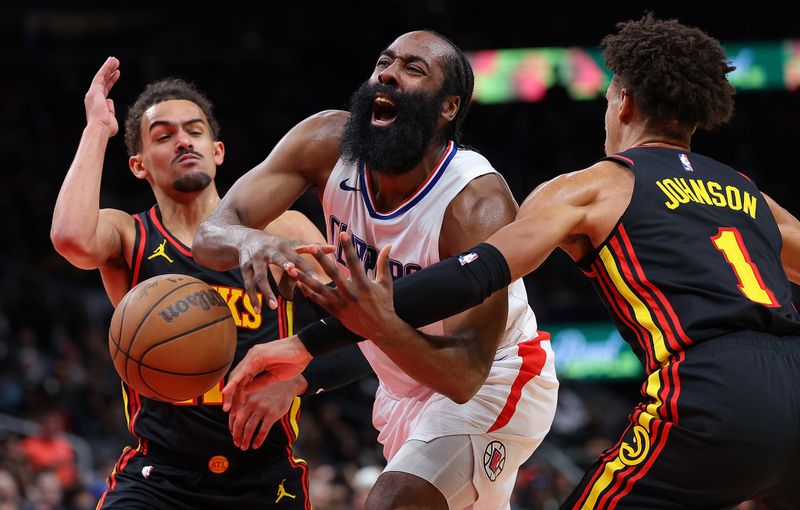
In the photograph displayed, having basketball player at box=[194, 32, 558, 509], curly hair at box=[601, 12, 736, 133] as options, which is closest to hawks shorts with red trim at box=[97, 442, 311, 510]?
basketball player at box=[194, 32, 558, 509]

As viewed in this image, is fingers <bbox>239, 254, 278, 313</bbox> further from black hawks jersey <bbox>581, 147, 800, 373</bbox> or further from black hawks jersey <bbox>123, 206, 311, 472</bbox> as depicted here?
black hawks jersey <bbox>581, 147, 800, 373</bbox>

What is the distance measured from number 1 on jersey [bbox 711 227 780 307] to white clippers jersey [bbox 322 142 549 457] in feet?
3.30

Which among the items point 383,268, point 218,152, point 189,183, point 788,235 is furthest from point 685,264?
point 218,152

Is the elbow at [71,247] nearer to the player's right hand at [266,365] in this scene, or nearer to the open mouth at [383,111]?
the player's right hand at [266,365]

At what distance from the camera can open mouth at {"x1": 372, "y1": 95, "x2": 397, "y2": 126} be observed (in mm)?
4094

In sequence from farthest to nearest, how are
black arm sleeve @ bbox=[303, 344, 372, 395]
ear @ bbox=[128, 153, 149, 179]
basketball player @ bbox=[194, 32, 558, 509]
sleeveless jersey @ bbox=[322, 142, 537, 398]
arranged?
ear @ bbox=[128, 153, 149, 179] < black arm sleeve @ bbox=[303, 344, 372, 395] < sleeveless jersey @ bbox=[322, 142, 537, 398] < basketball player @ bbox=[194, 32, 558, 509]

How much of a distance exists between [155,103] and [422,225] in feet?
5.58

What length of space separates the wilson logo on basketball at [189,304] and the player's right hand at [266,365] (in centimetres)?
34

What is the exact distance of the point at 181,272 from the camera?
4.51 m

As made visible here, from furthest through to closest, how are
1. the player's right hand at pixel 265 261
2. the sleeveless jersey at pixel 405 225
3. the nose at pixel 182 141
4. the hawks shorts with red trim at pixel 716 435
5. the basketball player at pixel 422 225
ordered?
the nose at pixel 182 141 → the sleeveless jersey at pixel 405 225 → the basketball player at pixel 422 225 → the player's right hand at pixel 265 261 → the hawks shorts with red trim at pixel 716 435

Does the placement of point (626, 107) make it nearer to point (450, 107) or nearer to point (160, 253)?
point (450, 107)

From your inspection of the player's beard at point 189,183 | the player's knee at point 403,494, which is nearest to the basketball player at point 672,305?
the player's knee at point 403,494

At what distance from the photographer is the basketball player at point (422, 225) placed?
385 centimetres

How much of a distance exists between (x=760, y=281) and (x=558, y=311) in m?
12.2
